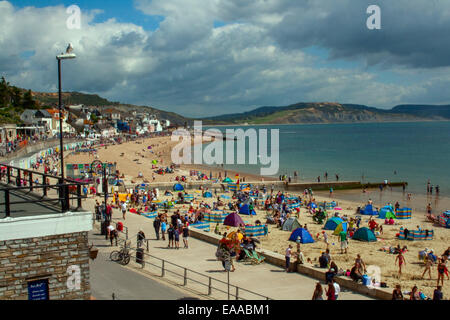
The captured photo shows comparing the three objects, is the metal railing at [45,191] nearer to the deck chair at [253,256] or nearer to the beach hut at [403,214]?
the deck chair at [253,256]

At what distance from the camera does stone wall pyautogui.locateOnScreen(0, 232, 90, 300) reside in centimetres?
A: 657

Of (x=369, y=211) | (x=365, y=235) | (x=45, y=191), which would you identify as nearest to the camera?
(x=45, y=191)

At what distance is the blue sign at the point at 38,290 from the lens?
22.2ft

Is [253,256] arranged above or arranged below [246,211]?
above

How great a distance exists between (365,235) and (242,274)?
9194 mm

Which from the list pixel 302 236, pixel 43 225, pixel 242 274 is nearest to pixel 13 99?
pixel 302 236

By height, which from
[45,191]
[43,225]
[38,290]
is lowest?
[38,290]

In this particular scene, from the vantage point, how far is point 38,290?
269 inches

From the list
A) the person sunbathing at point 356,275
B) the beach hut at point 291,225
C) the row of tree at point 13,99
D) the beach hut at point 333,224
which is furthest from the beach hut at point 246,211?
the row of tree at point 13,99

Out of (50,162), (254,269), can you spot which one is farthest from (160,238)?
(50,162)

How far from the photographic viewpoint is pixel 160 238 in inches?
705

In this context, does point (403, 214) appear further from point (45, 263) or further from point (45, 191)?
point (45, 263)

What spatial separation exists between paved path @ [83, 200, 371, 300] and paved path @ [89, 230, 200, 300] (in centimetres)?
73

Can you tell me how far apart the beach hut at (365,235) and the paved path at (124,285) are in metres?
11.8
